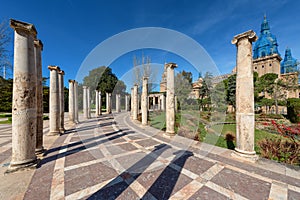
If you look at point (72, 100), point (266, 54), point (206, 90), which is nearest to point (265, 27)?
point (266, 54)

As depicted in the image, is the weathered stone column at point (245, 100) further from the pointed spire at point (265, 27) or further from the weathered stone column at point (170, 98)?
the pointed spire at point (265, 27)

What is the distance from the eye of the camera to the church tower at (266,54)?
40.4 m

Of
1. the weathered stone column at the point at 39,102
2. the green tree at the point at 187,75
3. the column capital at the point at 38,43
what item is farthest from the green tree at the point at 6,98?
the green tree at the point at 187,75

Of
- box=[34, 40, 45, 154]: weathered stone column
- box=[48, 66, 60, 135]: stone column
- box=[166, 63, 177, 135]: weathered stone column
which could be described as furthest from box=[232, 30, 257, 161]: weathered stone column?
box=[48, 66, 60, 135]: stone column

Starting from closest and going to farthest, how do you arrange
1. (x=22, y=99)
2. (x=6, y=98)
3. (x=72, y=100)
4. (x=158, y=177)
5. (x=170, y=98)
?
(x=158, y=177)
(x=22, y=99)
(x=170, y=98)
(x=72, y=100)
(x=6, y=98)

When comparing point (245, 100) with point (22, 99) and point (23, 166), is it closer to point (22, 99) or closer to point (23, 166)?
point (22, 99)

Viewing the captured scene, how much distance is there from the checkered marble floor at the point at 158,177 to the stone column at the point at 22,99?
0.75 meters

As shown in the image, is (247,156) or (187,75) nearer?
(247,156)

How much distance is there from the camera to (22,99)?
3.92m

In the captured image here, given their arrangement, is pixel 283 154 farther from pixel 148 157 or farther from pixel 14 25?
pixel 14 25

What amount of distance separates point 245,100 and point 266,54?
57474mm

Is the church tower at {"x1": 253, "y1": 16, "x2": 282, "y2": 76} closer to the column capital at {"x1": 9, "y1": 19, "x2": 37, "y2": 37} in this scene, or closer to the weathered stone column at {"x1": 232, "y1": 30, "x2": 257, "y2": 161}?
the weathered stone column at {"x1": 232, "y1": 30, "x2": 257, "y2": 161}

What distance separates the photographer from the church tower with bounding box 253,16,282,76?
4038 cm

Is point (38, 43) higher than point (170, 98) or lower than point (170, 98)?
higher
